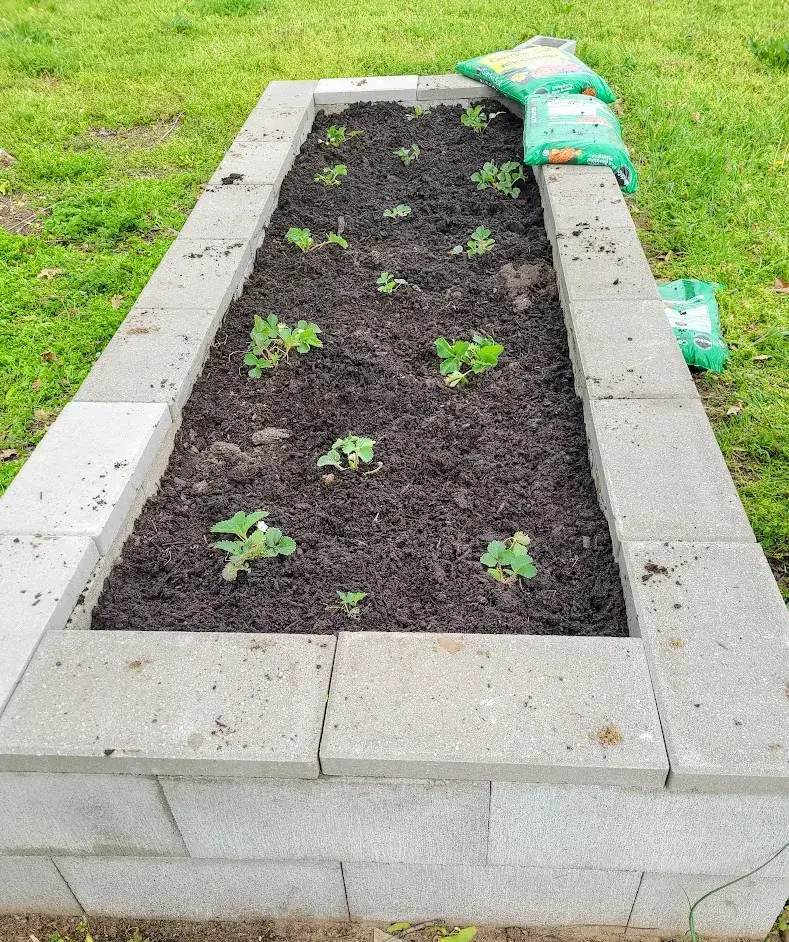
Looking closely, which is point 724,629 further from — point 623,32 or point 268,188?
point 623,32

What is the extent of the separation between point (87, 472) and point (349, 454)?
85 cm

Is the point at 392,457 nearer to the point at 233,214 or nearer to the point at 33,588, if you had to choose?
the point at 33,588

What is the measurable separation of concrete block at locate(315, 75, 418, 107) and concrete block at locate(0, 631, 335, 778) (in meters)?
4.81

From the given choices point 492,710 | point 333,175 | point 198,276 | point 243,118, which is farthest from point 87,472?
point 243,118

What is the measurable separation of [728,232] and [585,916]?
3.85 meters

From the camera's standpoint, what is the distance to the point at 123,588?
2236 millimetres

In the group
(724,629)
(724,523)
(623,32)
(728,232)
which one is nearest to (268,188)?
(728,232)

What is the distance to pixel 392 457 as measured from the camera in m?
2.67

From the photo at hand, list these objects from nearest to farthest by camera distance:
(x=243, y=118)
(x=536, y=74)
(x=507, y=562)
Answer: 1. (x=507, y=562)
2. (x=536, y=74)
3. (x=243, y=118)

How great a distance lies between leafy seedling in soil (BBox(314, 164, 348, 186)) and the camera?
4551 mm

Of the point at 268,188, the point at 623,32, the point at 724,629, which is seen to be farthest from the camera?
the point at 623,32

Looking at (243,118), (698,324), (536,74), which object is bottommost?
(698,324)

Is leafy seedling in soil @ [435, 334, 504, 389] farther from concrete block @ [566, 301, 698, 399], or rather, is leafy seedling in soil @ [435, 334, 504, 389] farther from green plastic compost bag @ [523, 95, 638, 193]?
green plastic compost bag @ [523, 95, 638, 193]

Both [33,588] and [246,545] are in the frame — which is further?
[246,545]
